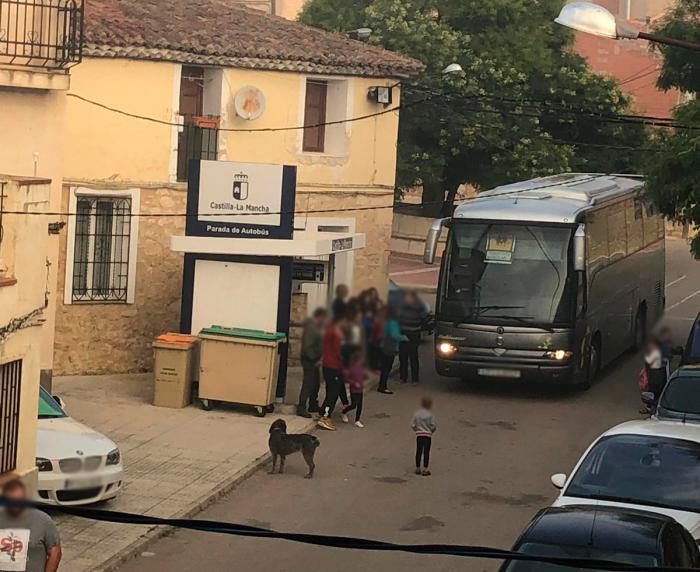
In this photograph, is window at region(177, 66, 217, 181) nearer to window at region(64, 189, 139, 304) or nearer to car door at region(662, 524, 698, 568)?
window at region(64, 189, 139, 304)

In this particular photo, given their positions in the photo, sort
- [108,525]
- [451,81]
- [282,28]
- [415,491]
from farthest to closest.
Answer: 1. [451,81]
2. [282,28]
3. [415,491]
4. [108,525]

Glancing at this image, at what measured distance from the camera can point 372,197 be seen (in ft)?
86.1

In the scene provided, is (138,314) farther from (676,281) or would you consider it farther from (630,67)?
(630,67)

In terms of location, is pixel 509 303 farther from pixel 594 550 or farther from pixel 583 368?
pixel 583 368

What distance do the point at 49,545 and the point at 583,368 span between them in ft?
36.6

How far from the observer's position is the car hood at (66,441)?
15086 mm

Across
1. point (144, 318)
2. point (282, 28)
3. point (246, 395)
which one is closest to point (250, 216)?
point (246, 395)

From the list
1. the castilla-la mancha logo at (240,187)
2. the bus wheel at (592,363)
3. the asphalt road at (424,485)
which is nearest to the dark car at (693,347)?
the asphalt road at (424,485)

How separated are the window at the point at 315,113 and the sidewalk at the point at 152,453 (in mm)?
5167

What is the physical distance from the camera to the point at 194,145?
24.4m

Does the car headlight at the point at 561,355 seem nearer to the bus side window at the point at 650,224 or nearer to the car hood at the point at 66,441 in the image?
the car hood at the point at 66,441

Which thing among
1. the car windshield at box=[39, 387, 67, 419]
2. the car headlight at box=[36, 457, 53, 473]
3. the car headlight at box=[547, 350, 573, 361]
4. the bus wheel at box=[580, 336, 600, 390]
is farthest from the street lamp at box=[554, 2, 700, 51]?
the car windshield at box=[39, 387, 67, 419]

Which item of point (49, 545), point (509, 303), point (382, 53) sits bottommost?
point (49, 545)

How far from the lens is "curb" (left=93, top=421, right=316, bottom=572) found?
13.5 m
